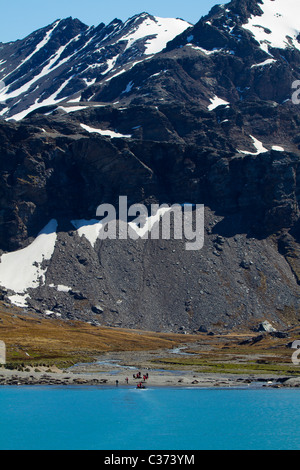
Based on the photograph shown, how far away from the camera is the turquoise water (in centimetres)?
5547

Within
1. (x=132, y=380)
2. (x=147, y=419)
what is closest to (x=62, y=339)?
(x=132, y=380)

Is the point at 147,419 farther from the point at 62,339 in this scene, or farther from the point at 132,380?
the point at 62,339

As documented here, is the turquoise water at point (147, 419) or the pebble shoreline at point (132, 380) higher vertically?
the pebble shoreline at point (132, 380)

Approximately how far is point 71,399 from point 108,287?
122 metres

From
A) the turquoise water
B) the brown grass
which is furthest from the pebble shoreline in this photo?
the brown grass

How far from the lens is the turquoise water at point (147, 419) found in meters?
55.5

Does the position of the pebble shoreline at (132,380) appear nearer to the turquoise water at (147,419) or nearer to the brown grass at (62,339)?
the turquoise water at (147,419)

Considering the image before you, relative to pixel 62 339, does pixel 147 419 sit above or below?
below

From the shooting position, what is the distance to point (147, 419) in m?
64.6

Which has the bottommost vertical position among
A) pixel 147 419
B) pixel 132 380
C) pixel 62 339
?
pixel 147 419

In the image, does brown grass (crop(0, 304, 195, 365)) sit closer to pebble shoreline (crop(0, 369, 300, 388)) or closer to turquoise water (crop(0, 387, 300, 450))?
pebble shoreline (crop(0, 369, 300, 388))

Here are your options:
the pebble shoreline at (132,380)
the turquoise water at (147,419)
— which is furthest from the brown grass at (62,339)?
the turquoise water at (147,419)
